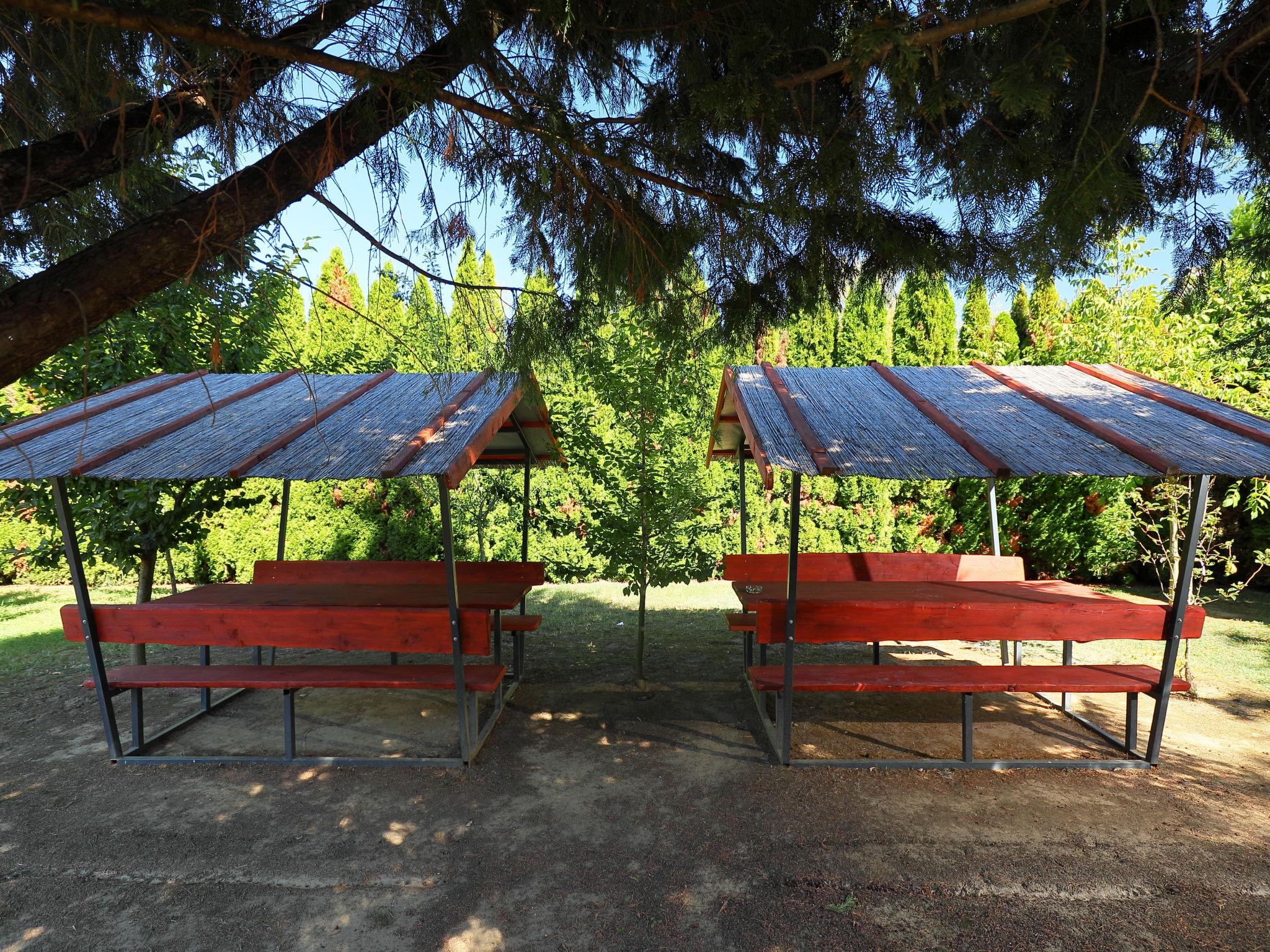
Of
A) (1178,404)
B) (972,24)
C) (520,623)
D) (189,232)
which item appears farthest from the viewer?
(520,623)

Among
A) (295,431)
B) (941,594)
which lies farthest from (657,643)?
(295,431)

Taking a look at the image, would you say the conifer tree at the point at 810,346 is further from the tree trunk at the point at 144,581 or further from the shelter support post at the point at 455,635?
the tree trunk at the point at 144,581

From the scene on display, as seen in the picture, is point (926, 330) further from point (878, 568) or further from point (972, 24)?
point (972, 24)

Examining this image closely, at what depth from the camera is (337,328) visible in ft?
36.8

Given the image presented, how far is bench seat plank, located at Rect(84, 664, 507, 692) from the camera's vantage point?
15.0 ft

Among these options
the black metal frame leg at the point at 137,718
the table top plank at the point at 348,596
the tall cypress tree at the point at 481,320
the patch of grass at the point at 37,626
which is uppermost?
the tall cypress tree at the point at 481,320

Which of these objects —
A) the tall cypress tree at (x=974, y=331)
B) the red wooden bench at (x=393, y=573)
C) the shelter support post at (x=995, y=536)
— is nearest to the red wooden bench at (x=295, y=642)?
the red wooden bench at (x=393, y=573)

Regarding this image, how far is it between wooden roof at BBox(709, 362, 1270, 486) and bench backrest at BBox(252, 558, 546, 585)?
7.78 feet

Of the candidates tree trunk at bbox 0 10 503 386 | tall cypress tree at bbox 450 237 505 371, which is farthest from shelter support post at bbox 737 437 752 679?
tree trunk at bbox 0 10 503 386

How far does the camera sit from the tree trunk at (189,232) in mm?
2449

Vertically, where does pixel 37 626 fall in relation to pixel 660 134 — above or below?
below

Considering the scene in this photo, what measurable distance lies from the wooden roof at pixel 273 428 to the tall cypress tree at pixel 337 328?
7.77ft

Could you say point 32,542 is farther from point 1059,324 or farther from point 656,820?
point 1059,324

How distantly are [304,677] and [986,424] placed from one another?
4552mm
